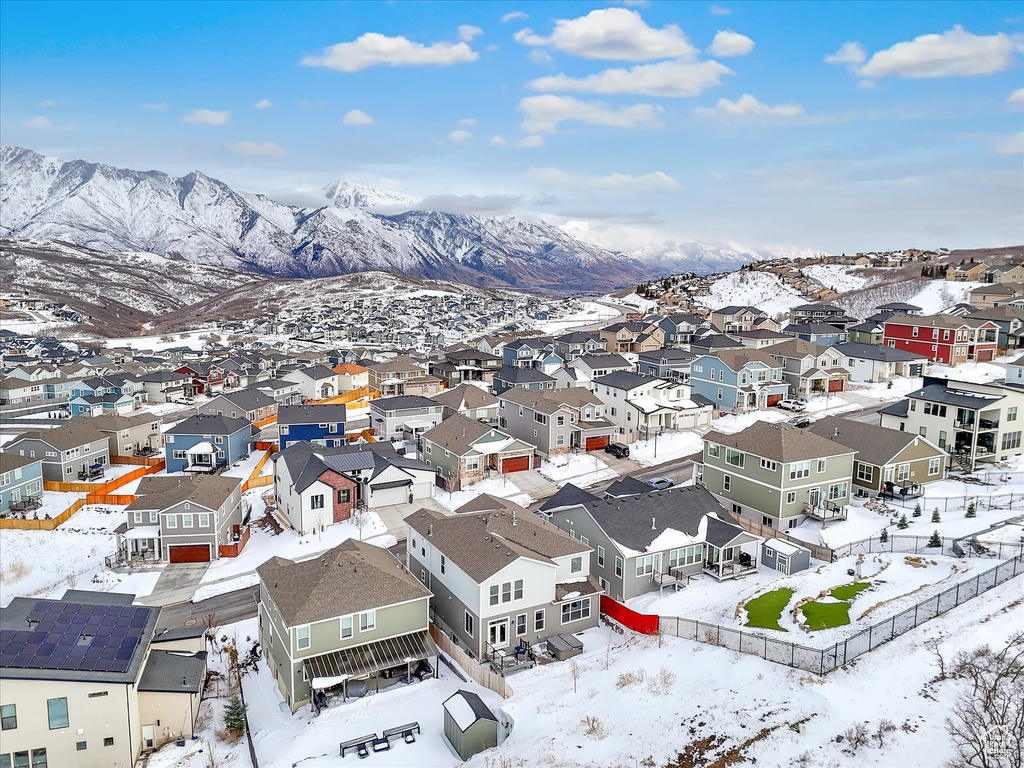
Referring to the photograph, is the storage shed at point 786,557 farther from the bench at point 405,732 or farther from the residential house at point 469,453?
the residential house at point 469,453

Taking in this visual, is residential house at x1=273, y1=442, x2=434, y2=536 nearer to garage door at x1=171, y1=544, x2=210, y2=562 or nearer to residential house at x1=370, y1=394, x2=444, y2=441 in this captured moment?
garage door at x1=171, y1=544, x2=210, y2=562


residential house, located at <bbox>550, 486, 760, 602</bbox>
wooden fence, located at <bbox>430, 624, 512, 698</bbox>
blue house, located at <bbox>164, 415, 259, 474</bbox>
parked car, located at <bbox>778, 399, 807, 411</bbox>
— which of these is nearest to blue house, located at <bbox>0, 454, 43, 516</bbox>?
blue house, located at <bbox>164, 415, 259, 474</bbox>

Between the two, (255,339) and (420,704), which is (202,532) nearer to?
(420,704)

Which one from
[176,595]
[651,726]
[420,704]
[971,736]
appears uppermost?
[971,736]

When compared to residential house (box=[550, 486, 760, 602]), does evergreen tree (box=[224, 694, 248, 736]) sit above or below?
below

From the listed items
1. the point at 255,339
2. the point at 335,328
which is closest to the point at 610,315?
the point at 335,328

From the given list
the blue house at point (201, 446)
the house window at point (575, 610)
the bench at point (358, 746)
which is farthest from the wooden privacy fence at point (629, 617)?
the blue house at point (201, 446)
